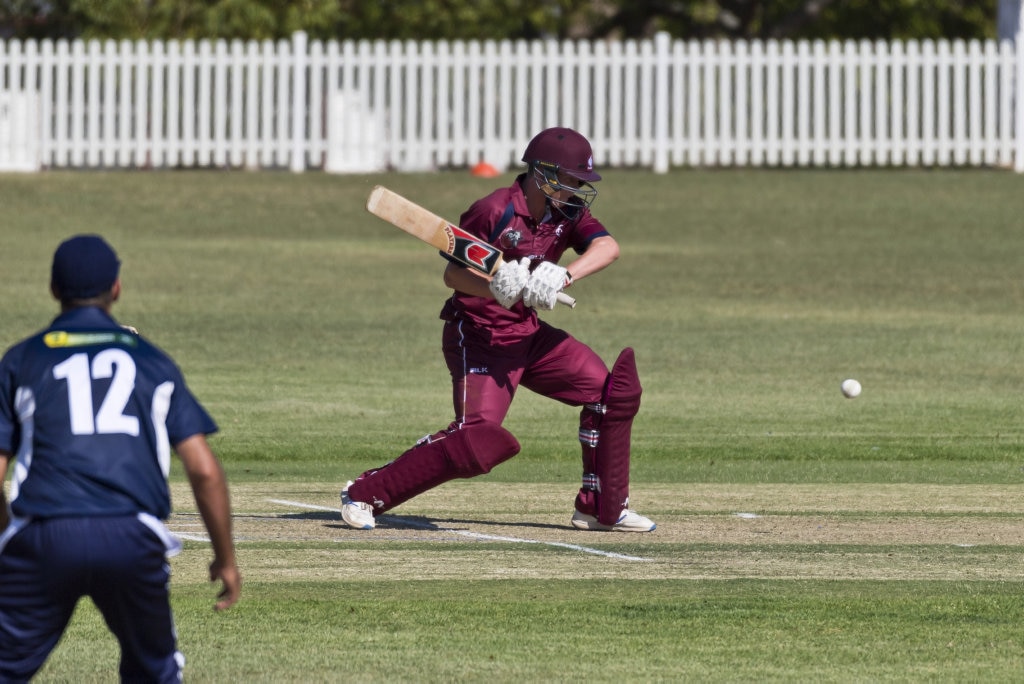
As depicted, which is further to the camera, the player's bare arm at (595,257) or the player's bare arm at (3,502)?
the player's bare arm at (595,257)

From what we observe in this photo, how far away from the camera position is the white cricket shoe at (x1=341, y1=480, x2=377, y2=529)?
9352 mm

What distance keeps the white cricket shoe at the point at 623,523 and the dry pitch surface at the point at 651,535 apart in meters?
0.05

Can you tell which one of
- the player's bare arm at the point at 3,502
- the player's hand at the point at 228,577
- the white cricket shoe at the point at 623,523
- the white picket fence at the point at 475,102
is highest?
the white picket fence at the point at 475,102

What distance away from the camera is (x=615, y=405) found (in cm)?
935

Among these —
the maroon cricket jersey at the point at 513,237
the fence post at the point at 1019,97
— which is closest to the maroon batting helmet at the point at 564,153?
the maroon cricket jersey at the point at 513,237

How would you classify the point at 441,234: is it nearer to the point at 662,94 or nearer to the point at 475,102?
the point at 475,102

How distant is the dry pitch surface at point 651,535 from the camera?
8375 mm

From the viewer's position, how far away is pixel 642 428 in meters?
14.1

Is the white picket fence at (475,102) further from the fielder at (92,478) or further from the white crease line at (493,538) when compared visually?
the fielder at (92,478)

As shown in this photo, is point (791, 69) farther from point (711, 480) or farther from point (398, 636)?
point (398, 636)

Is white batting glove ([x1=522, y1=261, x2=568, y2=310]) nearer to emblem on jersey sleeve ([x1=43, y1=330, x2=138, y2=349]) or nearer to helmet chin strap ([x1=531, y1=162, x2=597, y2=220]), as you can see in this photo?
helmet chin strap ([x1=531, y1=162, x2=597, y2=220])

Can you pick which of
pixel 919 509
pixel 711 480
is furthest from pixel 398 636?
pixel 711 480

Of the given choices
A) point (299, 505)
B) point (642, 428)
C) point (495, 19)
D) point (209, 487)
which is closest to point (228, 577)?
point (209, 487)

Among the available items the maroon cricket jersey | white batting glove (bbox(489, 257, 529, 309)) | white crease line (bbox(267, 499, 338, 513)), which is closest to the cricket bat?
white batting glove (bbox(489, 257, 529, 309))
